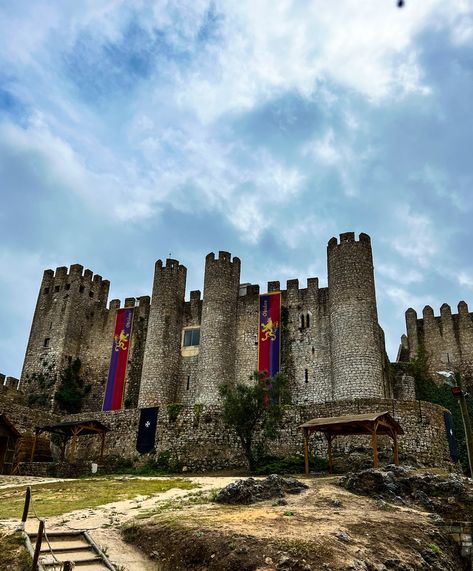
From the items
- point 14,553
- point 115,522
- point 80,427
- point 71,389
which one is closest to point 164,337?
point 71,389

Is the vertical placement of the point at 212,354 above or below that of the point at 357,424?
above

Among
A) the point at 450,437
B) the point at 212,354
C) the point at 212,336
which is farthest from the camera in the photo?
the point at 212,336

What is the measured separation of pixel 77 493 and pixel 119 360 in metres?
24.8

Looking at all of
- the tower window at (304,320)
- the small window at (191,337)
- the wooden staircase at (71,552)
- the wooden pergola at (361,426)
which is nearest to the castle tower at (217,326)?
the small window at (191,337)

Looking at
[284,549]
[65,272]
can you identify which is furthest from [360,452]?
[65,272]

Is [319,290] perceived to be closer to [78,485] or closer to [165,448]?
[165,448]

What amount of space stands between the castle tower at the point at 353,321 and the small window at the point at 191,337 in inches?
399

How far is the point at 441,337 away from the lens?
3900 centimetres

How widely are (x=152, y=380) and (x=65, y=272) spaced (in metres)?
15.0

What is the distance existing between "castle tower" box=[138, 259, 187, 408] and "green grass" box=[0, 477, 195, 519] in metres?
14.7

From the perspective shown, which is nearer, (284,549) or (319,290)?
(284,549)

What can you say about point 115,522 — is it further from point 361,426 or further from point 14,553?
point 361,426

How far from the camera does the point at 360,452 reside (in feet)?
77.8

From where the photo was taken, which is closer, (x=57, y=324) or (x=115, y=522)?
(x=115, y=522)
